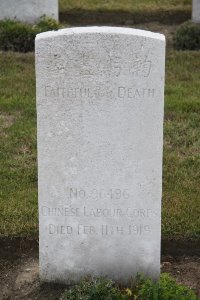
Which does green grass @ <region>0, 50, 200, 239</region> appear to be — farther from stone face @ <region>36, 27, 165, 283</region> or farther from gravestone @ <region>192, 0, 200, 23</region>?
gravestone @ <region>192, 0, 200, 23</region>

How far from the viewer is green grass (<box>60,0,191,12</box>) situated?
575 inches

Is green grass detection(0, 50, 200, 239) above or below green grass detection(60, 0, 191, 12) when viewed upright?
below

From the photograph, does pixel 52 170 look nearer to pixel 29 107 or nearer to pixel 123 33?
pixel 123 33

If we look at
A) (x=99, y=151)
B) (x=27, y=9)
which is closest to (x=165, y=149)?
(x=99, y=151)

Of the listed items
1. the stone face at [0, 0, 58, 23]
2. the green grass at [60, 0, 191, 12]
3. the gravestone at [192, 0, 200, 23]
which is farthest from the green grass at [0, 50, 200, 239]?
the green grass at [60, 0, 191, 12]

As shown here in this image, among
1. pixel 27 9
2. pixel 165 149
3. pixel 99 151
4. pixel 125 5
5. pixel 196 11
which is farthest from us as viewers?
pixel 125 5

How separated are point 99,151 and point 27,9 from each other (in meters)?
8.59

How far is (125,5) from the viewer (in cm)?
1480

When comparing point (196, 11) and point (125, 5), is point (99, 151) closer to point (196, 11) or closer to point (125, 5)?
point (196, 11)

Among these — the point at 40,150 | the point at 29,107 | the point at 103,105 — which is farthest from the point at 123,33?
the point at 29,107

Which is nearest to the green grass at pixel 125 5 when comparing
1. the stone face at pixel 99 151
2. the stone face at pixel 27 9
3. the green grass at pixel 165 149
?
the stone face at pixel 27 9

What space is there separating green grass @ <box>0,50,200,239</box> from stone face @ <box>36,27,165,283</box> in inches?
35.3

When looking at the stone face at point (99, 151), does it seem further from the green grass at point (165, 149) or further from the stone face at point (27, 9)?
the stone face at point (27, 9)

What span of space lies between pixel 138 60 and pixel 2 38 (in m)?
7.47
